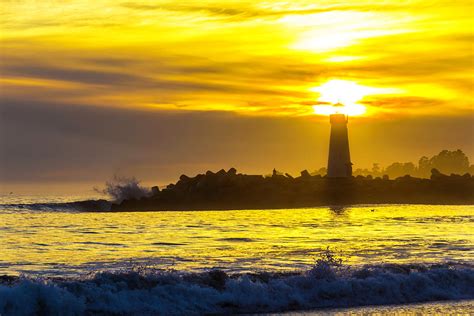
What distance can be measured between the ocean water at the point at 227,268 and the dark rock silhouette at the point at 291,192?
2229 cm

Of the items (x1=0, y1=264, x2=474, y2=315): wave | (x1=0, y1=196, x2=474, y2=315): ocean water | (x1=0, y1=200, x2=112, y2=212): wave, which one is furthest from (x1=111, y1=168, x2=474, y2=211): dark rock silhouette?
(x1=0, y1=264, x2=474, y2=315): wave

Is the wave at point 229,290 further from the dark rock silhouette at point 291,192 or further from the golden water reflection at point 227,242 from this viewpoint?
the dark rock silhouette at point 291,192

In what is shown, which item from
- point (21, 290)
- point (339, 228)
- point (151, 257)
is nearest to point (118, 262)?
point (151, 257)

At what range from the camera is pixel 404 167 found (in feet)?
463

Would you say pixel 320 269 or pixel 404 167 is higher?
pixel 404 167

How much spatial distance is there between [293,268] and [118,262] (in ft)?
13.9

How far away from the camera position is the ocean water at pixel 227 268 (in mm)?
17750

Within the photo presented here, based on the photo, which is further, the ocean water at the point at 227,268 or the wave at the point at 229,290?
the ocean water at the point at 227,268

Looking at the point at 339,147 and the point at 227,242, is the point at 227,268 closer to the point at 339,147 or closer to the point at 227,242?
the point at 227,242

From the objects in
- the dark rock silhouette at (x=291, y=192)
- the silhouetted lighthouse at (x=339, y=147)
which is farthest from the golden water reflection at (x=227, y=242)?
the silhouetted lighthouse at (x=339, y=147)

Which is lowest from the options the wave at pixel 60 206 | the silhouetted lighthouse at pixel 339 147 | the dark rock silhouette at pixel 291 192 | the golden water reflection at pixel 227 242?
the golden water reflection at pixel 227 242

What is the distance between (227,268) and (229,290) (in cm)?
305

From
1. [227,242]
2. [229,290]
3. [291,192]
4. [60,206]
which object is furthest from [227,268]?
[291,192]

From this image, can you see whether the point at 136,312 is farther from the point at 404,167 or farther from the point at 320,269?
the point at 404,167
